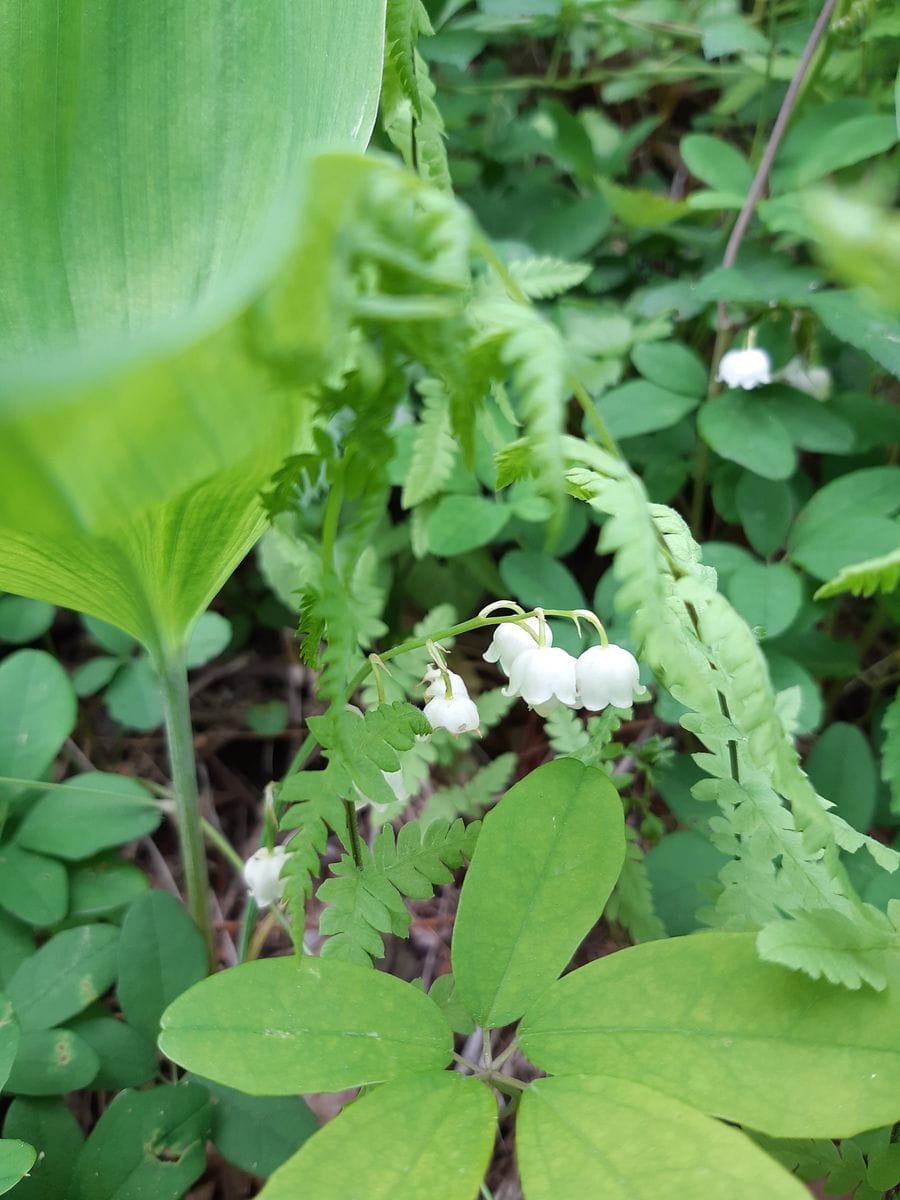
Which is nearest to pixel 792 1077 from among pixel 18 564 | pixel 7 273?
pixel 18 564

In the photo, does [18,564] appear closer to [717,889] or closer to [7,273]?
[7,273]

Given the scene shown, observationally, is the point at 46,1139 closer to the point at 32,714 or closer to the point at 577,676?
the point at 32,714

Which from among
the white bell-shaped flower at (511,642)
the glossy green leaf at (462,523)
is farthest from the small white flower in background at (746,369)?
the white bell-shaped flower at (511,642)

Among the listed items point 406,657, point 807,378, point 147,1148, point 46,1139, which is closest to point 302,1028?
point 147,1148

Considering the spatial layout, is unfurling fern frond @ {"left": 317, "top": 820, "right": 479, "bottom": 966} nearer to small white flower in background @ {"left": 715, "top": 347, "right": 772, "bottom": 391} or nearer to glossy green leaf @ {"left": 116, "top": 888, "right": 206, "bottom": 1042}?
glossy green leaf @ {"left": 116, "top": 888, "right": 206, "bottom": 1042}

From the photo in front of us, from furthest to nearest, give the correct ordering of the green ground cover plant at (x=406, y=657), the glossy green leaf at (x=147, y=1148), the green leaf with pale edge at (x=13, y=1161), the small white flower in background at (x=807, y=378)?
the small white flower in background at (x=807, y=378), the glossy green leaf at (x=147, y=1148), the green leaf with pale edge at (x=13, y=1161), the green ground cover plant at (x=406, y=657)

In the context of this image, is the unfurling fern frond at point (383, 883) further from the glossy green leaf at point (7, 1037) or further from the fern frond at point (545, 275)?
the fern frond at point (545, 275)

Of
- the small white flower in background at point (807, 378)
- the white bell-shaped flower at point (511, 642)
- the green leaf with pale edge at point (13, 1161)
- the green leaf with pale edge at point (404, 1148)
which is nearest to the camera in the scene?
the green leaf with pale edge at point (404, 1148)
